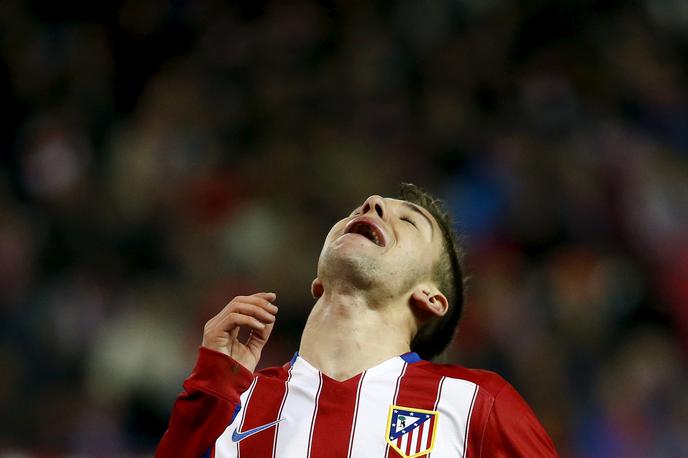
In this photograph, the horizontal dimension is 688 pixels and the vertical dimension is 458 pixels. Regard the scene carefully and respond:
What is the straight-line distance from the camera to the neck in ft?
9.43

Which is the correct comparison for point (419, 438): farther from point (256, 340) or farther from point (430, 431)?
point (256, 340)

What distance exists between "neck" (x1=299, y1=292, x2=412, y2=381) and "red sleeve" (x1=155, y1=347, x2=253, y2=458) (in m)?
0.34

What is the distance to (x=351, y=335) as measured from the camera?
2914 millimetres

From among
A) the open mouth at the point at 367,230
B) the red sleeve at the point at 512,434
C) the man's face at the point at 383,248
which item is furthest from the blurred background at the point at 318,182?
the red sleeve at the point at 512,434

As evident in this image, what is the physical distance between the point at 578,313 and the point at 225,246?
1983 mm

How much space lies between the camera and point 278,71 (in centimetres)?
712

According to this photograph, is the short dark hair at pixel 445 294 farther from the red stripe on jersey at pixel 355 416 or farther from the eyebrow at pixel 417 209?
the red stripe on jersey at pixel 355 416

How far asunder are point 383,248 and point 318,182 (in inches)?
130

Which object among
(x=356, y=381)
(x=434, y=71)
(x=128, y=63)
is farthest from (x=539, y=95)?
(x=356, y=381)

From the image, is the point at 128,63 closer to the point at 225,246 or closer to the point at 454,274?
the point at 225,246

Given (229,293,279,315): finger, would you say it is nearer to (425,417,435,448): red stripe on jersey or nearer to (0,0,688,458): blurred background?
(425,417,435,448): red stripe on jersey

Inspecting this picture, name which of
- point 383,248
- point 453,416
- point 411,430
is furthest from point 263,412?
point 383,248

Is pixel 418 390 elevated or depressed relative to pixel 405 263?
depressed

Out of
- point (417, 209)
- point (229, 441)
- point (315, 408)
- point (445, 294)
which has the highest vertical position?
point (417, 209)
